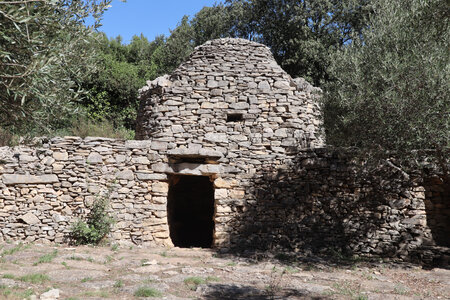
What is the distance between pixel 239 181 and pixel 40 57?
552 cm

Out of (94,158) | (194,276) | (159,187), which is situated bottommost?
(194,276)

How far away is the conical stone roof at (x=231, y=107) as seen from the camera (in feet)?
29.0

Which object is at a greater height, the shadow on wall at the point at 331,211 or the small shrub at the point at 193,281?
the shadow on wall at the point at 331,211

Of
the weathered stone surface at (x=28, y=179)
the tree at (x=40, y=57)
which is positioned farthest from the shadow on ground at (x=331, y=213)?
the tree at (x=40, y=57)

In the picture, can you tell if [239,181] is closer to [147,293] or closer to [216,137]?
[216,137]

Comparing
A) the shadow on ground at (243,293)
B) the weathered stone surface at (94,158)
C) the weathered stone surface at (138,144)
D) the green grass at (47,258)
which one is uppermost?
the weathered stone surface at (138,144)

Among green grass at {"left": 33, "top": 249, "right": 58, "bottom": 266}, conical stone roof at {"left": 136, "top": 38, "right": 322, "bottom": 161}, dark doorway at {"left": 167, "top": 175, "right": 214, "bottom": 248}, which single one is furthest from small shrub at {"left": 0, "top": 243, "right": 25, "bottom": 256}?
dark doorway at {"left": 167, "top": 175, "right": 214, "bottom": 248}

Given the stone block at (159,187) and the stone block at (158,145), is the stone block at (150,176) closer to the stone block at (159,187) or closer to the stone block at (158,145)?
the stone block at (159,187)

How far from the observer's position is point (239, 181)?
8641 millimetres

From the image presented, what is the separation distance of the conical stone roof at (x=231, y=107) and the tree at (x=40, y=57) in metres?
3.75

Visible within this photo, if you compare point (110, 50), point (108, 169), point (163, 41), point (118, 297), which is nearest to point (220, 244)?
point (108, 169)

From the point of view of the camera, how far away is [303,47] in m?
18.8

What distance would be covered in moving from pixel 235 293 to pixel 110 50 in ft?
63.0

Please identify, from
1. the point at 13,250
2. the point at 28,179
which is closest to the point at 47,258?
the point at 13,250
